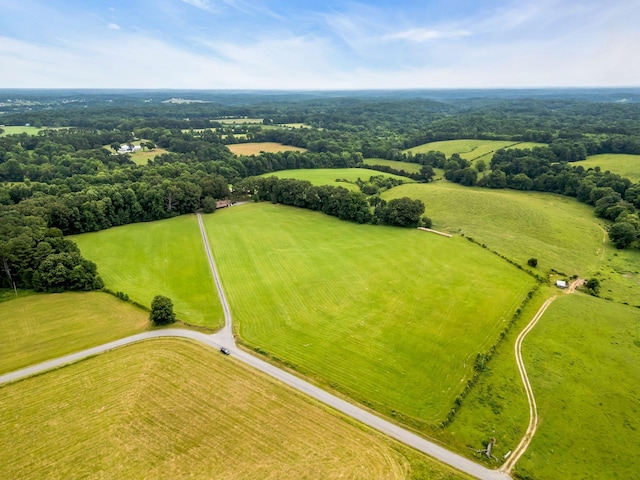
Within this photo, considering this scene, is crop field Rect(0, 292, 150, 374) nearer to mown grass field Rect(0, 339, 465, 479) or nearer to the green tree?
mown grass field Rect(0, 339, 465, 479)

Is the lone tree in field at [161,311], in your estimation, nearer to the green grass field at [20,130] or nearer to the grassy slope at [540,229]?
the grassy slope at [540,229]

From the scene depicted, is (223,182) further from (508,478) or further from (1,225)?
(508,478)

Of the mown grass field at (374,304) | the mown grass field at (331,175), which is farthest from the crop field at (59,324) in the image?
the mown grass field at (331,175)

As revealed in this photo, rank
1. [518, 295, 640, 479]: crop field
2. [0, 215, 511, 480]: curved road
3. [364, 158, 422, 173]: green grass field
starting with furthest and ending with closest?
[364, 158, 422, 173]: green grass field < [518, 295, 640, 479]: crop field < [0, 215, 511, 480]: curved road

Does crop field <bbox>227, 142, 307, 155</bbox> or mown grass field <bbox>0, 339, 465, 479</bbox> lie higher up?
crop field <bbox>227, 142, 307, 155</bbox>

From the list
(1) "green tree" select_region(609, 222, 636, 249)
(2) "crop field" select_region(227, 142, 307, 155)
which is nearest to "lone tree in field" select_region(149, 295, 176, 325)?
(1) "green tree" select_region(609, 222, 636, 249)

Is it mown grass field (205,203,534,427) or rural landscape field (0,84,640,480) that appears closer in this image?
rural landscape field (0,84,640,480)

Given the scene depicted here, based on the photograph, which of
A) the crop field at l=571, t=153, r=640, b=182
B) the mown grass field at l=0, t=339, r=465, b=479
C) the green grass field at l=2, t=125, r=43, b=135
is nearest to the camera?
the mown grass field at l=0, t=339, r=465, b=479

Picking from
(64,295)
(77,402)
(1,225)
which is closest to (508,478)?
(77,402)
